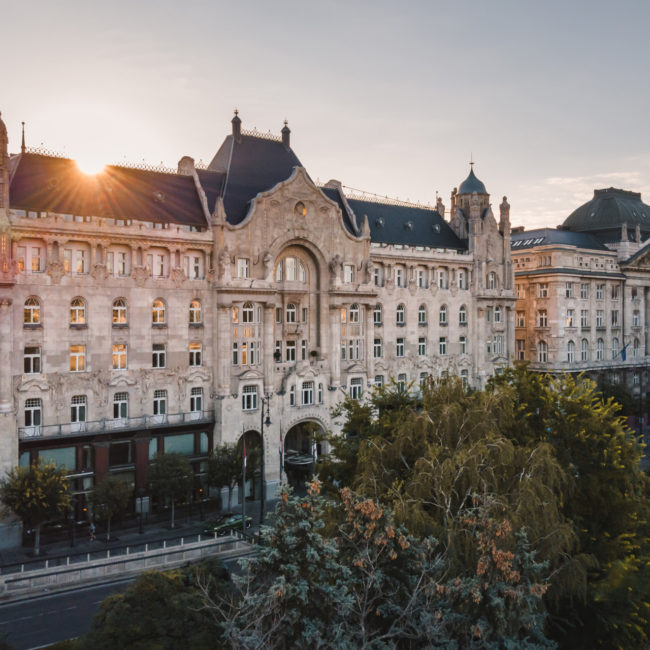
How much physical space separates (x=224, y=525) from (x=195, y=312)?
1879cm

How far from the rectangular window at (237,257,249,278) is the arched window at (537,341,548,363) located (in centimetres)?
4765

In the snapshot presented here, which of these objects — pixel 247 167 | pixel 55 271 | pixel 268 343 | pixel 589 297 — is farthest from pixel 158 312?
pixel 589 297

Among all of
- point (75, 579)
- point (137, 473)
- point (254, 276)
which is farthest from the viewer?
point (254, 276)

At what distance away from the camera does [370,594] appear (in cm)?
2569

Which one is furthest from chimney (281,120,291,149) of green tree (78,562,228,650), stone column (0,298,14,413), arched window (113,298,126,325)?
green tree (78,562,228,650)

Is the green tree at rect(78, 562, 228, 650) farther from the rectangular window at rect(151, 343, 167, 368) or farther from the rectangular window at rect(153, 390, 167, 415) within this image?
the rectangular window at rect(151, 343, 167, 368)

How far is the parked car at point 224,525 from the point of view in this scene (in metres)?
55.7

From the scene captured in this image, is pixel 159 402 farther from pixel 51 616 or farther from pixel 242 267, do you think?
pixel 51 616

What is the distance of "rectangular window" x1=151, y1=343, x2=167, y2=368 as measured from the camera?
62531 mm

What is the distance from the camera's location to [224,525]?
185 ft

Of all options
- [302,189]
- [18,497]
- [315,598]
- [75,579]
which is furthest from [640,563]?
[302,189]

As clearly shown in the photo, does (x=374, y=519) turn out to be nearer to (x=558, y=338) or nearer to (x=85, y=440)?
(x=85, y=440)

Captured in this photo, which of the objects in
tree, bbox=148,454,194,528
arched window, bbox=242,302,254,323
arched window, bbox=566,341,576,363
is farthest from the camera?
arched window, bbox=566,341,576,363

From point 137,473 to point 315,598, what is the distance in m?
39.9
